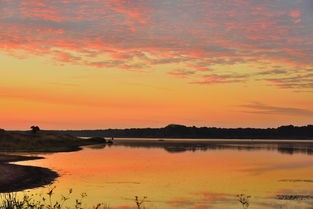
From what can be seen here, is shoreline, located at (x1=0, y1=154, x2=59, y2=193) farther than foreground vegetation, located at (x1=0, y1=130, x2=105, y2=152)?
No

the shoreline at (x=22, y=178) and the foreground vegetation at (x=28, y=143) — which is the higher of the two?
the foreground vegetation at (x=28, y=143)

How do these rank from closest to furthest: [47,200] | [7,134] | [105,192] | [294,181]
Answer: [47,200] < [105,192] < [294,181] < [7,134]

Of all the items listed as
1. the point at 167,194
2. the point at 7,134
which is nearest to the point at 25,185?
the point at 167,194

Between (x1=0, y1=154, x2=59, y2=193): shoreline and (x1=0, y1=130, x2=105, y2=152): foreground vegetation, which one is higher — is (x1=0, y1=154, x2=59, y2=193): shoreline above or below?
below

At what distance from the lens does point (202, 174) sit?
2537 inches

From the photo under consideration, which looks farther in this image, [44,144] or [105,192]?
[44,144]

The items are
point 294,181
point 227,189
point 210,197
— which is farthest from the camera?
point 294,181

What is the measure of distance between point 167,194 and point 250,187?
11892 mm

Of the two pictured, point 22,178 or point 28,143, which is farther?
point 28,143

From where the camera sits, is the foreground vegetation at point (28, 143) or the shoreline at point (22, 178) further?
the foreground vegetation at point (28, 143)

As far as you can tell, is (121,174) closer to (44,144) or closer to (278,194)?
(278,194)

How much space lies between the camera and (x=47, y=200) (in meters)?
37.8

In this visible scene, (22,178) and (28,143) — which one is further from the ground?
(28,143)

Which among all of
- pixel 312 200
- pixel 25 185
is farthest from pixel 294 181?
pixel 25 185
